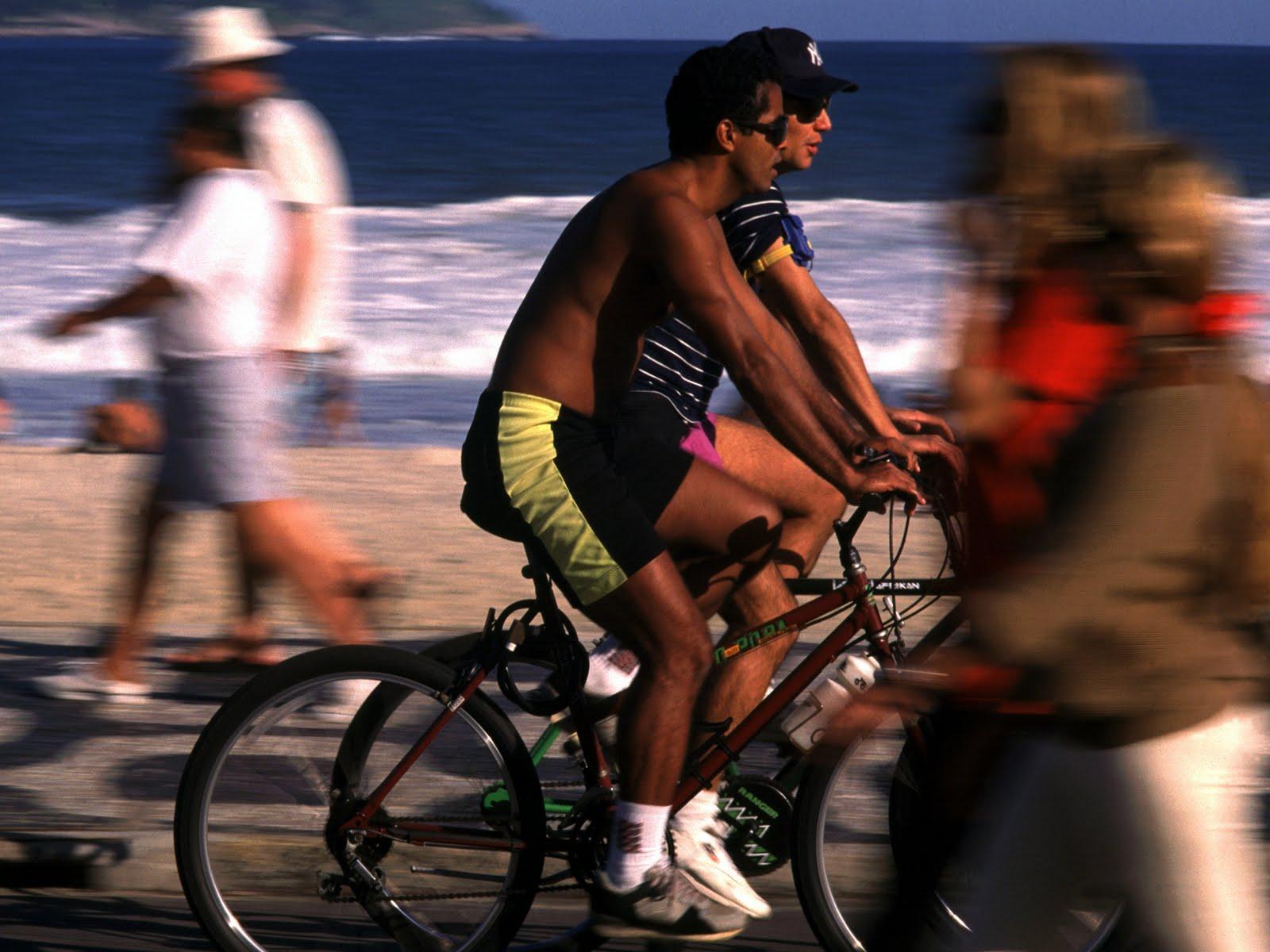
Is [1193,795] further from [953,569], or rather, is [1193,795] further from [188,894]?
[188,894]

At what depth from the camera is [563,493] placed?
3506mm

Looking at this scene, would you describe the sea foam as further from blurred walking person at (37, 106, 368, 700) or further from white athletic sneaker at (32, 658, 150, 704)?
blurred walking person at (37, 106, 368, 700)

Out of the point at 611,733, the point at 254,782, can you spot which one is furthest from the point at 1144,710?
the point at 254,782

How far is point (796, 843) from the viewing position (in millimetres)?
3629

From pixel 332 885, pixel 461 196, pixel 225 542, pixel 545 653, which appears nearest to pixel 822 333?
pixel 545 653

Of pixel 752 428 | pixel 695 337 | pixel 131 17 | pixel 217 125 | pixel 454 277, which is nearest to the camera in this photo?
pixel 695 337

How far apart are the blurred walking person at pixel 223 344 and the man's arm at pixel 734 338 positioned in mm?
2149

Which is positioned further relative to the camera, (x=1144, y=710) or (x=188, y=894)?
(x=188, y=894)

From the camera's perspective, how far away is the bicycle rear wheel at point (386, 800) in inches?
144

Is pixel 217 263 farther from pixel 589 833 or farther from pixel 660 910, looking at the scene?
pixel 660 910

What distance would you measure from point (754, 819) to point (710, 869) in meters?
0.15

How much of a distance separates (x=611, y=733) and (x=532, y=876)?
0.33 m

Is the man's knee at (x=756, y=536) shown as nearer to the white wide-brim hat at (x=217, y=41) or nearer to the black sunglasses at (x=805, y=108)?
the black sunglasses at (x=805, y=108)

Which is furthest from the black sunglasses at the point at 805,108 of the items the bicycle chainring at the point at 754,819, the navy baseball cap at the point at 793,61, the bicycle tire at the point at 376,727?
the bicycle chainring at the point at 754,819
